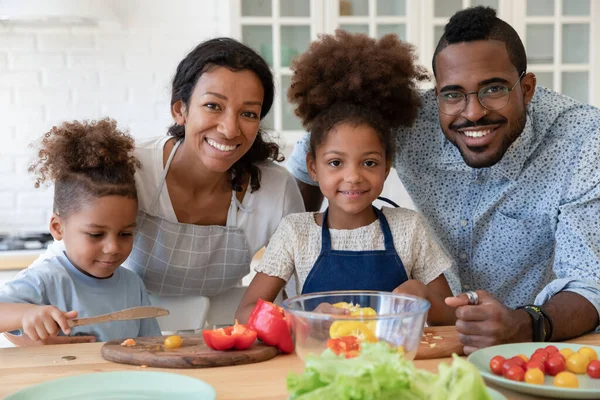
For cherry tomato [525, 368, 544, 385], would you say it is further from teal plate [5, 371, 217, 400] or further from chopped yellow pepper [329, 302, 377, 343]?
teal plate [5, 371, 217, 400]

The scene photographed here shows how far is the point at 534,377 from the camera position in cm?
99

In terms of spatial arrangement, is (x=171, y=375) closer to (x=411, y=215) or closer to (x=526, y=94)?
(x=411, y=215)

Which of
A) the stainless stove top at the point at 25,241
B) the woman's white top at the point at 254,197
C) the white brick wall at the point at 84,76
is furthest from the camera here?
the white brick wall at the point at 84,76

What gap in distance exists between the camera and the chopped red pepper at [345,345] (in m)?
0.87

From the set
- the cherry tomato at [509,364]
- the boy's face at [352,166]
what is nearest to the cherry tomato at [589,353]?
the cherry tomato at [509,364]

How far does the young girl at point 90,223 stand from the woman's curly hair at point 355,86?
0.50 meters

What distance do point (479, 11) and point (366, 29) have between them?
1778 millimetres

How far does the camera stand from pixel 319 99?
1.85 m

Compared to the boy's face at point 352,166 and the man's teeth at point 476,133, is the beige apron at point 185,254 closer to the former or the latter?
the boy's face at point 352,166

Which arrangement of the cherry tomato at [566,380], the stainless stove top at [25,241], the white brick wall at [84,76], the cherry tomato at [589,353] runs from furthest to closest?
the white brick wall at [84,76] < the stainless stove top at [25,241] < the cherry tomato at [589,353] < the cherry tomato at [566,380]

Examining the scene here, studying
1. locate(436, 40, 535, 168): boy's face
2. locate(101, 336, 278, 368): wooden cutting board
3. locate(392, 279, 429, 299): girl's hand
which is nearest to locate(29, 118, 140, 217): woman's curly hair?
locate(101, 336, 278, 368): wooden cutting board

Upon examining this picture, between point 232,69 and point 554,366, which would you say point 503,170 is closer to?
point 232,69

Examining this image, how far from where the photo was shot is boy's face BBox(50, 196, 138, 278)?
5.77 ft

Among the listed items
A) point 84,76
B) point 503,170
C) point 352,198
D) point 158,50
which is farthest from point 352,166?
point 84,76
